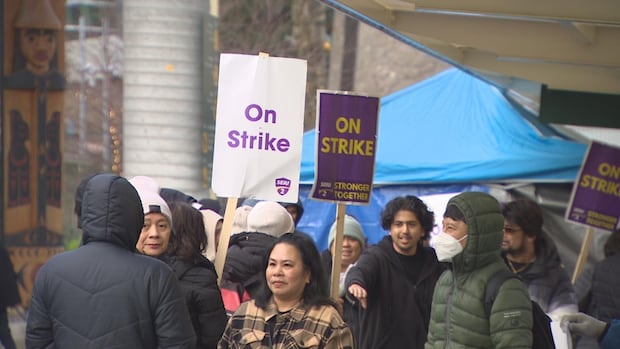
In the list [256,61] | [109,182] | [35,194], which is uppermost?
[256,61]

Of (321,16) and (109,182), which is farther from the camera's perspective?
(321,16)

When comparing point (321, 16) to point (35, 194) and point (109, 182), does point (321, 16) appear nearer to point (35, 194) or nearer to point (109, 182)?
point (35, 194)

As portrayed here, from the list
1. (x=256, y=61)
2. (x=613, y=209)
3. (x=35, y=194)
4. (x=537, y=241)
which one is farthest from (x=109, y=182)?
(x=35, y=194)

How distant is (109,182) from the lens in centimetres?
541

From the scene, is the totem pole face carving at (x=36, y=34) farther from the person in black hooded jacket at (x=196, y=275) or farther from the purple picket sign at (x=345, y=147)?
the person in black hooded jacket at (x=196, y=275)

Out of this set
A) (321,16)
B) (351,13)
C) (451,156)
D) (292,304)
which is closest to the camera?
(292,304)

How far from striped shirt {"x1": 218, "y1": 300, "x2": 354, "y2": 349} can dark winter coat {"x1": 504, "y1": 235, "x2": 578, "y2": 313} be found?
2.88m

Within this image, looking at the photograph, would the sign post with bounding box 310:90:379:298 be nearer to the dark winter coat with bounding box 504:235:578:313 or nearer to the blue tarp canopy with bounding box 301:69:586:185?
the dark winter coat with bounding box 504:235:578:313

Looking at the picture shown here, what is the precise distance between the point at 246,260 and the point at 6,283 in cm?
330

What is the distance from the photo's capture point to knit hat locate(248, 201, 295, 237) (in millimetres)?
7621

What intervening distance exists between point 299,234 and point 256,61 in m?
1.74

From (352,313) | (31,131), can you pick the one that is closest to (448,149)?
(31,131)

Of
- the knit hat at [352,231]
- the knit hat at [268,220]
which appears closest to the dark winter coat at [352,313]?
the knit hat at [268,220]

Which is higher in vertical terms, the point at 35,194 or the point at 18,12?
the point at 18,12
